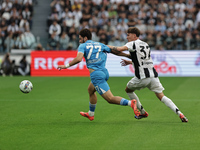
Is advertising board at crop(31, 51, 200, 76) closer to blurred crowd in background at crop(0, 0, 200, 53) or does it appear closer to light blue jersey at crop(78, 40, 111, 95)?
blurred crowd in background at crop(0, 0, 200, 53)

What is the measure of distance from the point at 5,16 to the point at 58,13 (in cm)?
362

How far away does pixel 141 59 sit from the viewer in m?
9.40

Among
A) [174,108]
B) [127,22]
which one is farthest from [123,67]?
[174,108]

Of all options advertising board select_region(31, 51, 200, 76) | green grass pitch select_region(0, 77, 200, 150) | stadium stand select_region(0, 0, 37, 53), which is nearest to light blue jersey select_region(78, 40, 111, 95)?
green grass pitch select_region(0, 77, 200, 150)

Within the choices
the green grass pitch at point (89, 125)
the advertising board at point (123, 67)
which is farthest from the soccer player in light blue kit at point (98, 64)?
the advertising board at point (123, 67)

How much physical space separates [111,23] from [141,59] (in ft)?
59.5

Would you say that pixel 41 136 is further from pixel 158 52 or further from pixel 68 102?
pixel 158 52

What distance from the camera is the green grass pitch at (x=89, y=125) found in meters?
7.21

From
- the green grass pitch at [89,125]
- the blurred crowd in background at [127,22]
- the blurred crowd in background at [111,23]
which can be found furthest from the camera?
the blurred crowd in background at [111,23]

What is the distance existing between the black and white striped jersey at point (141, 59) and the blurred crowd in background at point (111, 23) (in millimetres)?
15190

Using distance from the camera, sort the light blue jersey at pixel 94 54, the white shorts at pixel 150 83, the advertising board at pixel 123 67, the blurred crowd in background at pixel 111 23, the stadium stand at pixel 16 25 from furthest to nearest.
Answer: the stadium stand at pixel 16 25 → the blurred crowd in background at pixel 111 23 → the advertising board at pixel 123 67 → the white shorts at pixel 150 83 → the light blue jersey at pixel 94 54

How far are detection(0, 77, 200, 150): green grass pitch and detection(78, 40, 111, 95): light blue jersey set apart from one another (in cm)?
84

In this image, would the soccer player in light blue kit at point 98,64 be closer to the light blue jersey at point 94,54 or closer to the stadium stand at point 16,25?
the light blue jersey at point 94,54

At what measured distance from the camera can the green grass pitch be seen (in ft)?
23.7
